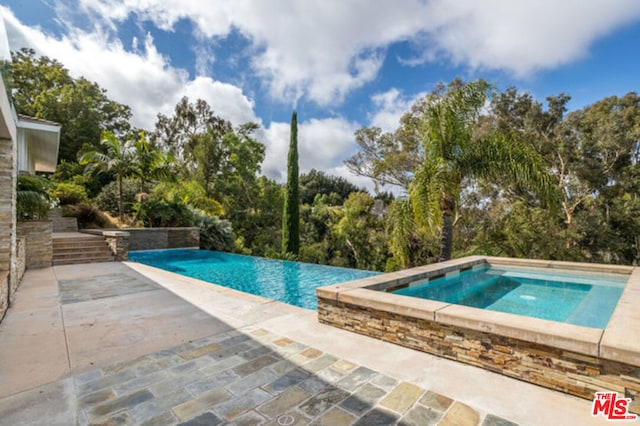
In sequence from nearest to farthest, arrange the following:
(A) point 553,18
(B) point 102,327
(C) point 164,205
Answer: (B) point 102,327 < (A) point 553,18 < (C) point 164,205

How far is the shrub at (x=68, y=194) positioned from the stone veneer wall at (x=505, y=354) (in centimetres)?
1714

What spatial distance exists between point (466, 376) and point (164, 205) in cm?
1539

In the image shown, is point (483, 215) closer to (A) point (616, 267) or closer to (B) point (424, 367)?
(A) point (616, 267)

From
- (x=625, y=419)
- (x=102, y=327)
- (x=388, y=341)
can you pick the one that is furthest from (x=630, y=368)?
(x=102, y=327)

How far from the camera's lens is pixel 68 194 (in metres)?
15.6

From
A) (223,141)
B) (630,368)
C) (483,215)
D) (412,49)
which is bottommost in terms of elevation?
(630,368)

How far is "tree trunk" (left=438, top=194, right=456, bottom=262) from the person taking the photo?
8.15 m

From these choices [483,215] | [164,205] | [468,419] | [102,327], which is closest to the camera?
[468,419]

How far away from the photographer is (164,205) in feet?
50.4

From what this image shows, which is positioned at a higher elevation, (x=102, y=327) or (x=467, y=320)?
(x=467, y=320)

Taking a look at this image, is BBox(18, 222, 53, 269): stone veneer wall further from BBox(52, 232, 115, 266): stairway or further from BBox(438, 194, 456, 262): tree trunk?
BBox(438, 194, 456, 262): tree trunk

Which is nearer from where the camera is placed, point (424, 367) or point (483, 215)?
point (424, 367)

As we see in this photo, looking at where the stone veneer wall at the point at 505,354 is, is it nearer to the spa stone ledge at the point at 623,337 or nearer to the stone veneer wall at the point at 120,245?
the spa stone ledge at the point at 623,337

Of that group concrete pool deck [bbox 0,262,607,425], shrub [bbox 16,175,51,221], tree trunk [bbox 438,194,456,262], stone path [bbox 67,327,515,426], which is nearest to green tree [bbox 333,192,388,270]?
tree trunk [bbox 438,194,456,262]
